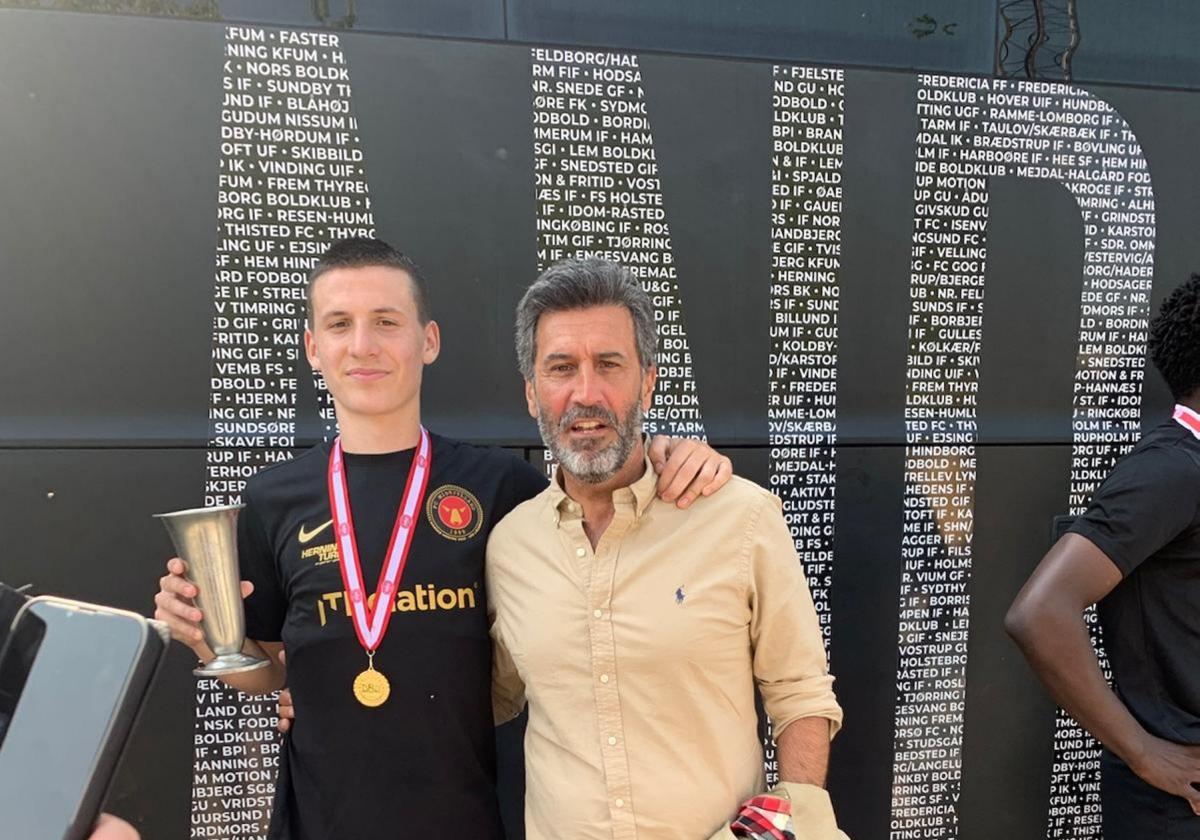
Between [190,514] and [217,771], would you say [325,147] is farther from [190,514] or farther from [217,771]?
[217,771]

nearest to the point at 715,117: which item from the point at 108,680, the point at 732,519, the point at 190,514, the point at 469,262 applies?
the point at 469,262

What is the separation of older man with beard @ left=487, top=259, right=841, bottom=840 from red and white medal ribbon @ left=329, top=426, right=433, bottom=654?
24 centimetres

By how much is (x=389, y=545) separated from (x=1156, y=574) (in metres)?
1.88

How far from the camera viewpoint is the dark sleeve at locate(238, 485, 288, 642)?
1.89m

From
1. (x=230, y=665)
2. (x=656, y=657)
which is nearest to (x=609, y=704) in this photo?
(x=656, y=657)

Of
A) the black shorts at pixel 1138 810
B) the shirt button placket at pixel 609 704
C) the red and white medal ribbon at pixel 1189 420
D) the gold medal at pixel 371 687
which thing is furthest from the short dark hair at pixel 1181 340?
the gold medal at pixel 371 687

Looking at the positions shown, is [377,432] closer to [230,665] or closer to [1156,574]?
[230,665]

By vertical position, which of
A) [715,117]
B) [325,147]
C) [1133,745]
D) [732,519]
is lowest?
[1133,745]

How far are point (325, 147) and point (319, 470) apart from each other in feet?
3.72

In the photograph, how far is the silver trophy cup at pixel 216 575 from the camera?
1.62 meters

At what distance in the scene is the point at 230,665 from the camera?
1623 millimetres

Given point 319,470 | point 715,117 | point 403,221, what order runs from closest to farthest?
1. point 319,470
2. point 403,221
3. point 715,117

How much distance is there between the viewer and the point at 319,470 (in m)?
1.90

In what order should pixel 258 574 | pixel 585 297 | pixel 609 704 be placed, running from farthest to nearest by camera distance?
pixel 258 574, pixel 585 297, pixel 609 704
